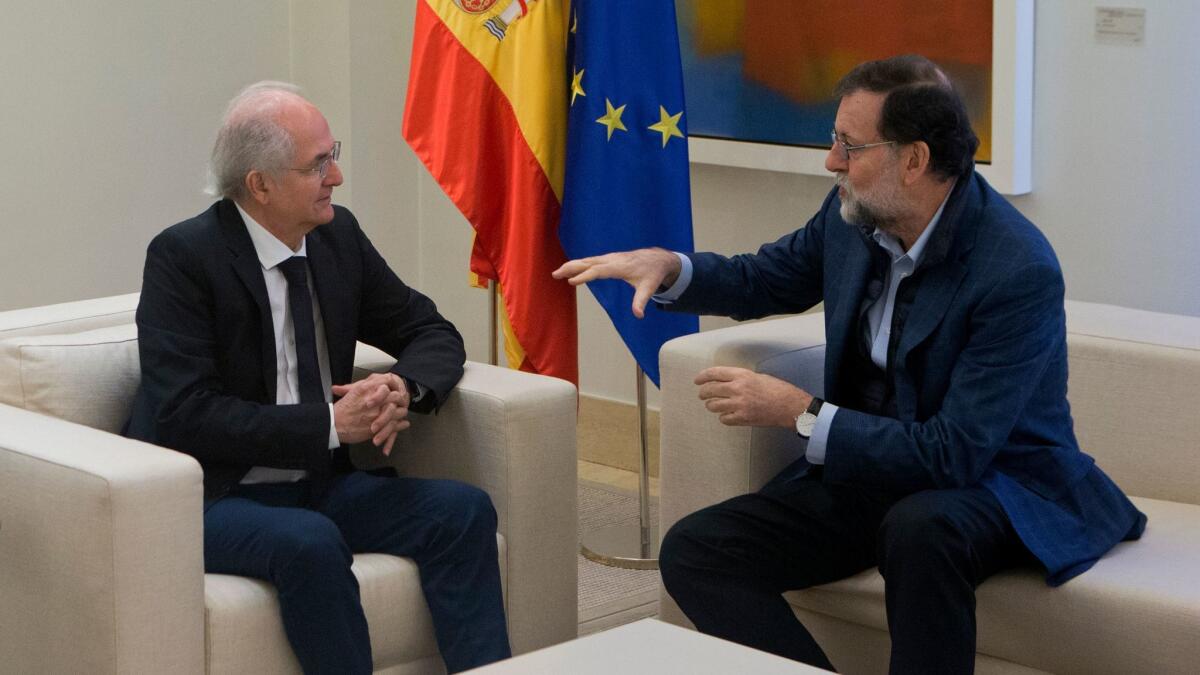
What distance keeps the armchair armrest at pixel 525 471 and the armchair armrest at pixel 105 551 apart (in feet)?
2.11

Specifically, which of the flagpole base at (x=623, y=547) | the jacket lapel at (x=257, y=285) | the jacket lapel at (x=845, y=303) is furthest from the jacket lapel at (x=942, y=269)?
the flagpole base at (x=623, y=547)

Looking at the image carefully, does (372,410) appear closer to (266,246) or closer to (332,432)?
(332,432)

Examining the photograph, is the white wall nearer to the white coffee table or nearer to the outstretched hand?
the outstretched hand

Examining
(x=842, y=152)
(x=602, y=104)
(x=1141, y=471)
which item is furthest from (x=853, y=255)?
(x=602, y=104)

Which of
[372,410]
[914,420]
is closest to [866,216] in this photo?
[914,420]

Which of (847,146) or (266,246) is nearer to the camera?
(847,146)

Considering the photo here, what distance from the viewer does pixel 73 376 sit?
9.49ft

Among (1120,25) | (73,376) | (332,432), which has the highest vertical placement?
(1120,25)

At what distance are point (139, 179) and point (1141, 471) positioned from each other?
10.3 feet

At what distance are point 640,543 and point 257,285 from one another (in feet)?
5.21

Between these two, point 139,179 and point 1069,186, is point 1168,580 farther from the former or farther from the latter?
point 139,179

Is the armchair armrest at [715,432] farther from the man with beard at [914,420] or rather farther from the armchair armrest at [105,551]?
the armchair armrest at [105,551]

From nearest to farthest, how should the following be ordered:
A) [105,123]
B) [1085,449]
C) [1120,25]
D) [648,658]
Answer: [648,658]
[1085,449]
[1120,25]
[105,123]

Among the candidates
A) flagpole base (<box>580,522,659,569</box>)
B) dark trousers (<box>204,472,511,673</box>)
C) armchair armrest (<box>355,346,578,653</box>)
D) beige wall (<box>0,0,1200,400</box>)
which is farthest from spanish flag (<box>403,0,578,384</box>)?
dark trousers (<box>204,472,511,673</box>)
